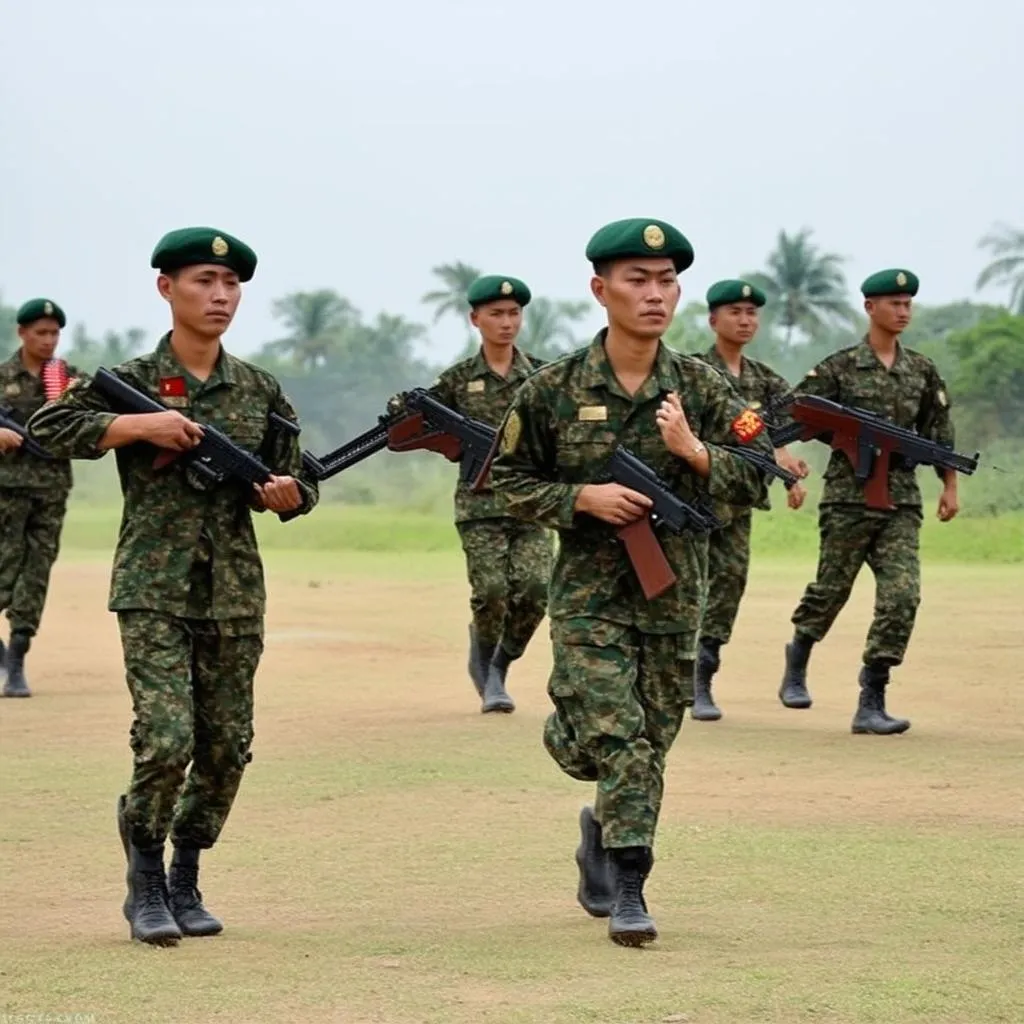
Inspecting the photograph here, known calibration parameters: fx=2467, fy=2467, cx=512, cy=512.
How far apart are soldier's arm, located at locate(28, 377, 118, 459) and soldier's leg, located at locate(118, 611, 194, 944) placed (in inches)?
19.9

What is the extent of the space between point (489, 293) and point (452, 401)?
0.59 m

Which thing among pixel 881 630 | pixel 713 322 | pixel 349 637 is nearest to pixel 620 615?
pixel 881 630

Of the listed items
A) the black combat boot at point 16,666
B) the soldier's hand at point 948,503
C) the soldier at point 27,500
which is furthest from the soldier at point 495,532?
the black combat boot at point 16,666

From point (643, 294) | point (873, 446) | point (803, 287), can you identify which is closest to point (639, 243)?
point (643, 294)

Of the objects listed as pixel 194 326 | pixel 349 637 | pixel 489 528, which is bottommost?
pixel 349 637

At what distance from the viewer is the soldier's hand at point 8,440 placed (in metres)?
13.8

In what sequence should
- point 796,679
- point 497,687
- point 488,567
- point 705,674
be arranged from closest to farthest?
point 488,567 → point 705,674 → point 497,687 → point 796,679

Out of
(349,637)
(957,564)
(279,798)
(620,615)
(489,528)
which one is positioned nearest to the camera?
(620,615)

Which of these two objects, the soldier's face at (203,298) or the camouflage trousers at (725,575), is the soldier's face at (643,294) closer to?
the soldier's face at (203,298)

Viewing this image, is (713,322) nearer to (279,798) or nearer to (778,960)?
(279,798)

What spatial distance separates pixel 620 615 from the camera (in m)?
7.21

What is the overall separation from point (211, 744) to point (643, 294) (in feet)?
6.04

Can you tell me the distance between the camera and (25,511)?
1455cm

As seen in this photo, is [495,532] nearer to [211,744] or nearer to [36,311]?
[36,311]
